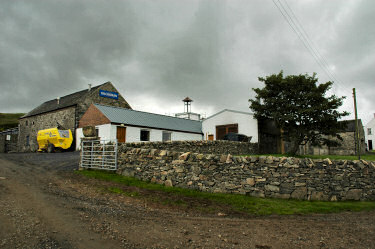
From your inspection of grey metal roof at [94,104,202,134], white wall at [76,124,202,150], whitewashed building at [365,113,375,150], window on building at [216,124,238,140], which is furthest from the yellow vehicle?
whitewashed building at [365,113,375,150]

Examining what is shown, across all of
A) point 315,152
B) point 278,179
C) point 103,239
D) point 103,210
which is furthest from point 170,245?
point 315,152

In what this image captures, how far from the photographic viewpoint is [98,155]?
1352 cm

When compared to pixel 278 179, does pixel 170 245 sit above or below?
below

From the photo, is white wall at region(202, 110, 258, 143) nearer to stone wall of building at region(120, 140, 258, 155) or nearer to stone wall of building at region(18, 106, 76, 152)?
stone wall of building at region(120, 140, 258, 155)

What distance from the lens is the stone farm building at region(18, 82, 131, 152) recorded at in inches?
1221

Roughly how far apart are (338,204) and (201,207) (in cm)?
500

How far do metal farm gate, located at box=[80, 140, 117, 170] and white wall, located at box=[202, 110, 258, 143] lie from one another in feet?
59.9

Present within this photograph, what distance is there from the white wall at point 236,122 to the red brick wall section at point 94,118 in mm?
14237

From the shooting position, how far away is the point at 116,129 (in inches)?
928

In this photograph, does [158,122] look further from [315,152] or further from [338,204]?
[315,152]

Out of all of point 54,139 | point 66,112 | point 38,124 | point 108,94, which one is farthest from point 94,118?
point 38,124

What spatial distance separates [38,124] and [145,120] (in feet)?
71.1

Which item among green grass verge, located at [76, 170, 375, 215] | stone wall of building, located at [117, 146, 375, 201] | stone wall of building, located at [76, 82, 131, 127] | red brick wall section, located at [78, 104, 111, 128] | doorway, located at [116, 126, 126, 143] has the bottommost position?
green grass verge, located at [76, 170, 375, 215]

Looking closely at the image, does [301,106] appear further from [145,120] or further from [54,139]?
[54,139]
